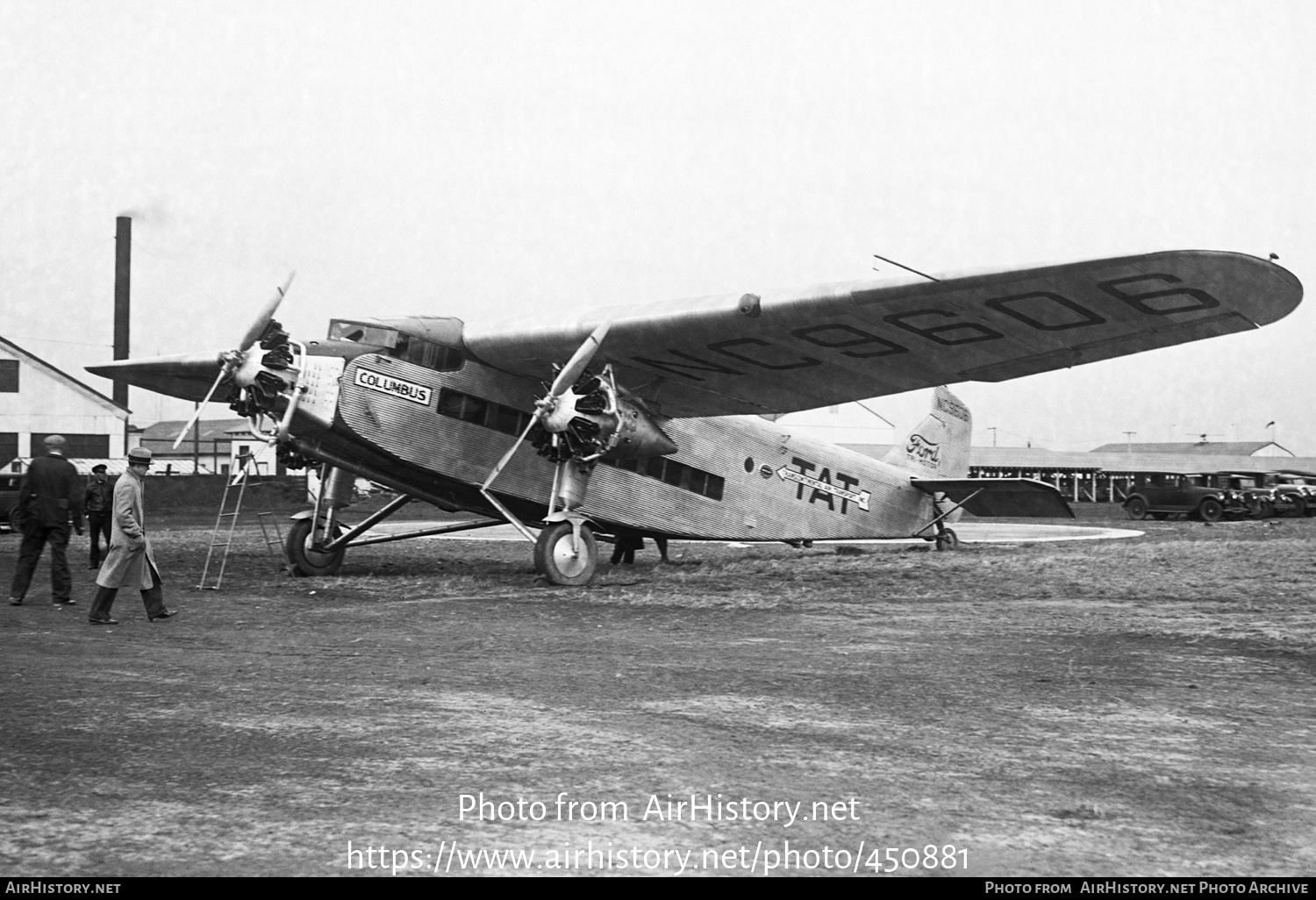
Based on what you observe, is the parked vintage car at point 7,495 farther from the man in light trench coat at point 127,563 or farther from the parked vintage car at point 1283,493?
the parked vintage car at point 1283,493

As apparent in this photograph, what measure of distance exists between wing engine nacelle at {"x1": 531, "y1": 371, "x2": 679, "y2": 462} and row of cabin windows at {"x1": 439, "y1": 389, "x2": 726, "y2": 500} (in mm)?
968

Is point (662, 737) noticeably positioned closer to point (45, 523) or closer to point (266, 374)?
point (45, 523)

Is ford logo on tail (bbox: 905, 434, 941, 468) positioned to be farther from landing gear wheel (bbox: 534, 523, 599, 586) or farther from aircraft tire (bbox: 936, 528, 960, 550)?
landing gear wheel (bbox: 534, 523, 599, 586)

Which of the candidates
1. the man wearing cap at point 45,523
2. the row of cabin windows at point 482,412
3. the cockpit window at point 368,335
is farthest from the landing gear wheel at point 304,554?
the man wearing cap at point 45,523

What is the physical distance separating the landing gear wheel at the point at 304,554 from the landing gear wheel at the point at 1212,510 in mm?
34421

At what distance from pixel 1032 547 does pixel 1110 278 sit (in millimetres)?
11553

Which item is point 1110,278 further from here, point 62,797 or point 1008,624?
point 62,797

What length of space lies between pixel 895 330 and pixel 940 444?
928 cm

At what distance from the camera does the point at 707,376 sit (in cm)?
1552

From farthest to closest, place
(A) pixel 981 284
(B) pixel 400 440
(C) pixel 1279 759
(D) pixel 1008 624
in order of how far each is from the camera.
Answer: (B) pixel 400 440 → (A) pixel 981 284 → (D) pixel 1008 624 → (C) pixel 1279 759

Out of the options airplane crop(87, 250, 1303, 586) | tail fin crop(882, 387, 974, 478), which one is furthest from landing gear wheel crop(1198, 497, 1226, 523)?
airplane crop(87, 250, 1303, 586)

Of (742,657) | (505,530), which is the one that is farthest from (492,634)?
(505,530)

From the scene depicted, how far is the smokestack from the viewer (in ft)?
163

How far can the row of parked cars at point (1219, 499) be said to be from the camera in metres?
41.4
